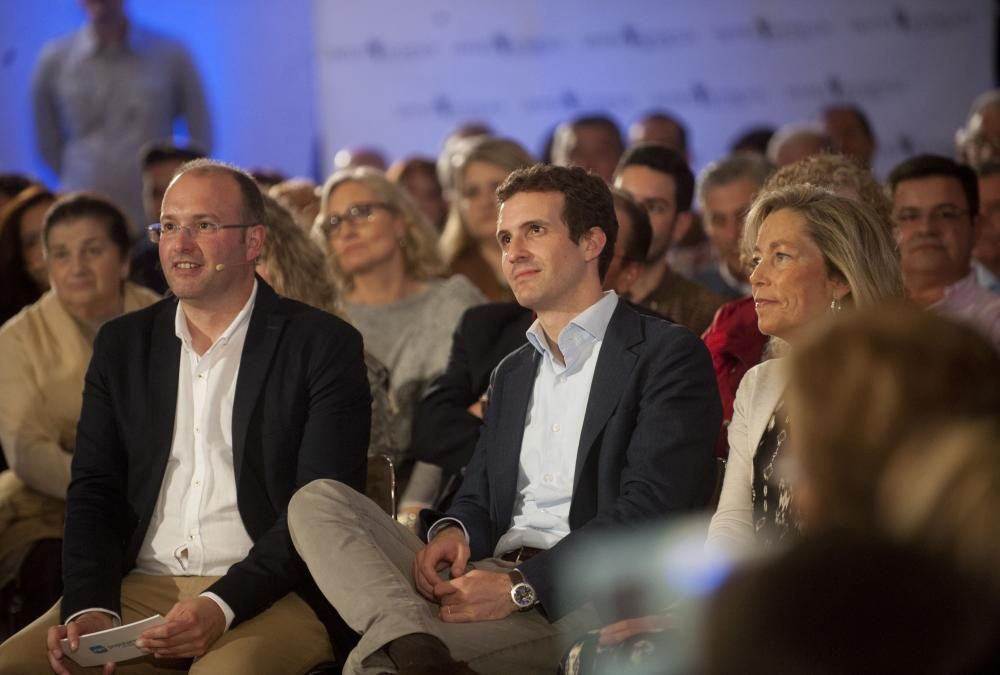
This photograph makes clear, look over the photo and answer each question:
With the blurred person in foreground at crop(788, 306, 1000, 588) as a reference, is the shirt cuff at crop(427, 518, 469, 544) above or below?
below

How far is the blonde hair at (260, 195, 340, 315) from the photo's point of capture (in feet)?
13.4

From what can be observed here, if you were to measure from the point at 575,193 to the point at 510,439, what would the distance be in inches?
24.3

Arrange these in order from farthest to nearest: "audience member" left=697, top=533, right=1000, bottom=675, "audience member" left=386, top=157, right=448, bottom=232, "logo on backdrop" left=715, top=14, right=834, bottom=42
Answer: "logo on backdrop" left=715, top=14, right=834, bottom=42 < "audience member" left=386, top=157, right=448, bottom=232 < "audience member" left=697, top=533, right=1000, bottom=675

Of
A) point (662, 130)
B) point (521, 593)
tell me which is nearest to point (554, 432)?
point (521, 593)

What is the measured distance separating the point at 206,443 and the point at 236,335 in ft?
0.92

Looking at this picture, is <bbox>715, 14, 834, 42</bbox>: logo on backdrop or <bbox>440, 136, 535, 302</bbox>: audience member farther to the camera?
<bbox>715, 14, 834, 42</bbox>: logo on backdrop

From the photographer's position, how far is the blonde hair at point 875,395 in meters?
1.55

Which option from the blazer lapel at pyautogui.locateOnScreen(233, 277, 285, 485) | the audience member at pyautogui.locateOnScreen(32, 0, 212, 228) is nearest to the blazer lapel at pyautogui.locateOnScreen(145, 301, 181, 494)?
the blazer lapel at pyautogui.locateOnScreen(233, 277, 285, 485)

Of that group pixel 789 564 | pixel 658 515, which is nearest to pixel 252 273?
pixel 658 515

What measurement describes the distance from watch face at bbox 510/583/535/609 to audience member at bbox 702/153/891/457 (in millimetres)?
798

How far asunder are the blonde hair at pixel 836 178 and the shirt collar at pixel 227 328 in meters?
1.46

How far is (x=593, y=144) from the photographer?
6.38 m

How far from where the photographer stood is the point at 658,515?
306cm

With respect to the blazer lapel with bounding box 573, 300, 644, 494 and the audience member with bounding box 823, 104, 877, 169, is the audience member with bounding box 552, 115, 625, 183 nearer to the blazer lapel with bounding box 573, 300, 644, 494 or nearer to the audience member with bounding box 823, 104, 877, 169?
the audience member with bounding box 823, 104, 877, 169
